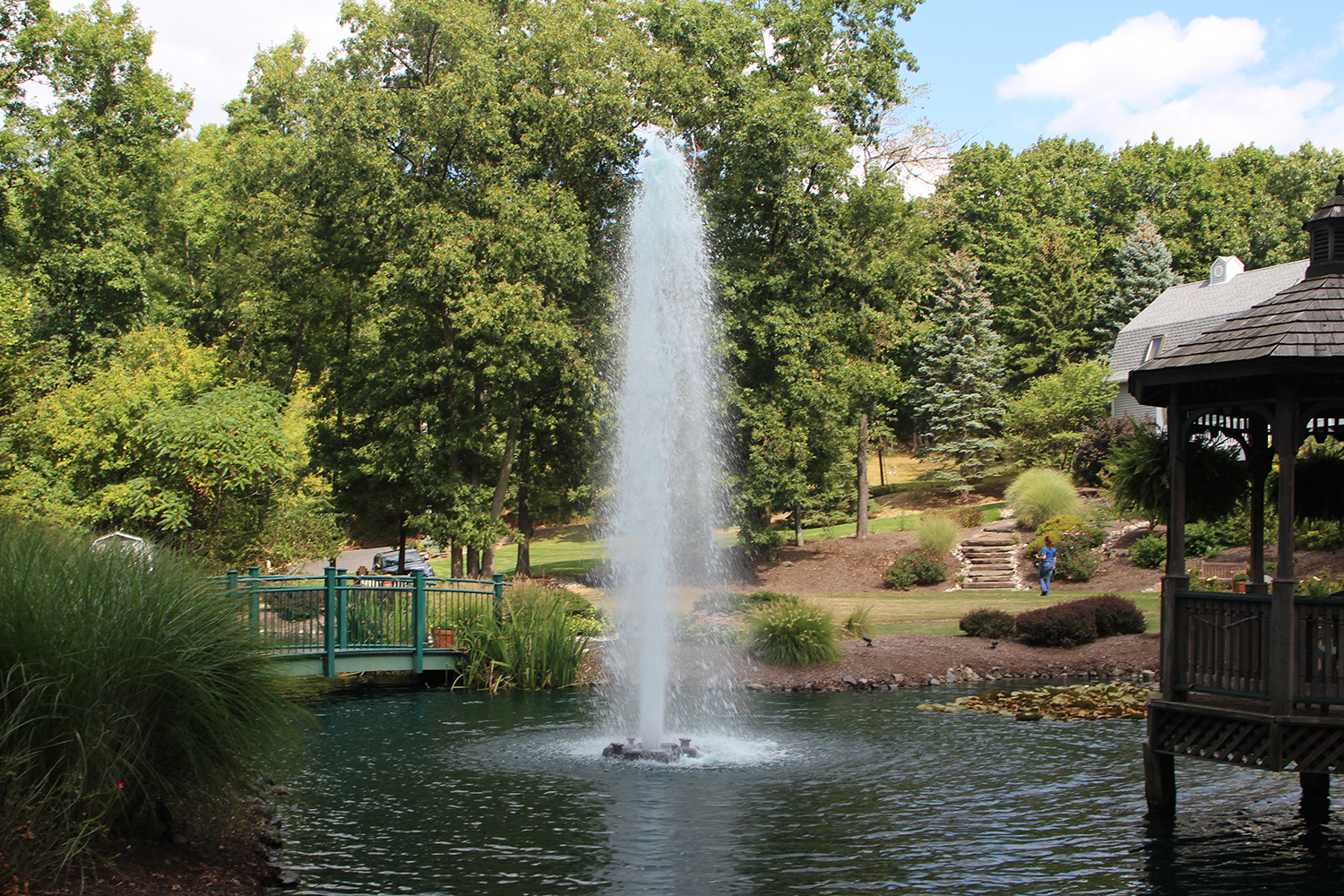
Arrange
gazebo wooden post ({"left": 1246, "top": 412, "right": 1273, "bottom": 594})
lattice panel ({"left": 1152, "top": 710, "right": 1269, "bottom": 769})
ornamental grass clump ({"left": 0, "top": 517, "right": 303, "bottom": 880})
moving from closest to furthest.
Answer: ornamental grass clump ({"left": 0, "top": 517, "right": 303, "bottom": 880})
lattice panel ({"left": 1152, "top": 710, "right": 1269, "bottom": 769})
gazebo wooden post ({"left": 1246, "top": 412, "right": 1273, "bottom": 594})

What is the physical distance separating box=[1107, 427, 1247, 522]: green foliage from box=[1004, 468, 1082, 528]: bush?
78.1 feet

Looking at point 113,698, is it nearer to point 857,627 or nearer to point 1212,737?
point 1212,737

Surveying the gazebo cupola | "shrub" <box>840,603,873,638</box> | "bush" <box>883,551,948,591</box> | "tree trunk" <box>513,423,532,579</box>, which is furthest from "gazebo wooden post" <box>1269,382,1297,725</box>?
"tree trunk" <box>513,423,532,579</box>

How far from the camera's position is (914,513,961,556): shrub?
113 feet

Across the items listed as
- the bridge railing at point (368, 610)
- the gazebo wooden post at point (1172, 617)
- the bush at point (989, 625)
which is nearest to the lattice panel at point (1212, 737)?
the gazebo wooden post at point (1172, 617)

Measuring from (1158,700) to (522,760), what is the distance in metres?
7.02

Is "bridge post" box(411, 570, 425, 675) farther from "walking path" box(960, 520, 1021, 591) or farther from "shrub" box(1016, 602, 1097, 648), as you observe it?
"walking path" box(960, 520, 1021, 591)

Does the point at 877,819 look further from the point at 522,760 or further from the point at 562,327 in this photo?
the point at 562,327

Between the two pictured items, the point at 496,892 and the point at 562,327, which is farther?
the point at 562,327

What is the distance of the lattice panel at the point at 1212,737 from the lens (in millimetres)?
9258

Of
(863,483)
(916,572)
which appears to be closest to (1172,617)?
(916,572)

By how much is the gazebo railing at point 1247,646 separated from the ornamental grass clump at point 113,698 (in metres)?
7.75

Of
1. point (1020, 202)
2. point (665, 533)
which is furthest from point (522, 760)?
point (1020, 202)

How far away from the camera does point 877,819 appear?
10242 mm
